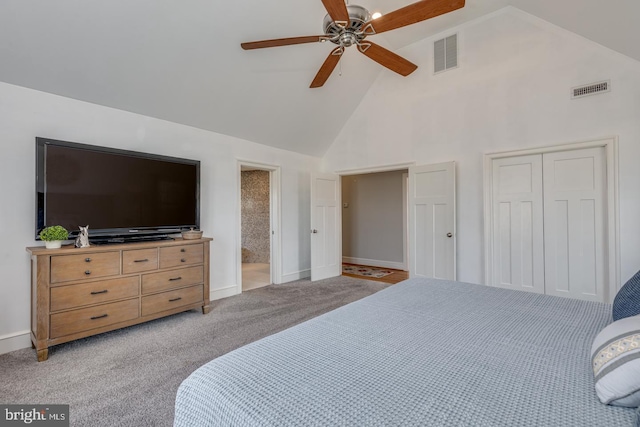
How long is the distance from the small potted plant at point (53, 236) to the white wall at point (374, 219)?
5571 mm

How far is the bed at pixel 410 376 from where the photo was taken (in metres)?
0.77

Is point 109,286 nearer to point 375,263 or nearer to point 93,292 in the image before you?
point 93,292

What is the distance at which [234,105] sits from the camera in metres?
3.91

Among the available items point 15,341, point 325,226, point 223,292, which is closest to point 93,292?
point 15,341

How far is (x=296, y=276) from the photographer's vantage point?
5359 mm

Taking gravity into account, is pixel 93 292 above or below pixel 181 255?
below

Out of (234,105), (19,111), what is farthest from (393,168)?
(19,111)

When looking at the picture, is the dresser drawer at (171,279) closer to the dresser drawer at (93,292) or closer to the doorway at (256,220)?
the dresser drawer at (93,292)

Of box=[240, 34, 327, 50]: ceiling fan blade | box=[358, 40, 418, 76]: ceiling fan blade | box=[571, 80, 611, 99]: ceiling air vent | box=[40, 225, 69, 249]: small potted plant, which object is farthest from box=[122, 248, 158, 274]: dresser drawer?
box=[571, 80, 611, 99]: ceiling air vent

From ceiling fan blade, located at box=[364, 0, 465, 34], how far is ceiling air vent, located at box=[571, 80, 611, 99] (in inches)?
93.9

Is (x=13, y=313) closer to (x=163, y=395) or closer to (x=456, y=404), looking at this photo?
(x=163, y=395)

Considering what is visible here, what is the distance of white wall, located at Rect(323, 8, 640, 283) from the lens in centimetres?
308

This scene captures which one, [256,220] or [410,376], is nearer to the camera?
[410,376]

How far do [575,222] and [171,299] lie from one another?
4.57 metres
